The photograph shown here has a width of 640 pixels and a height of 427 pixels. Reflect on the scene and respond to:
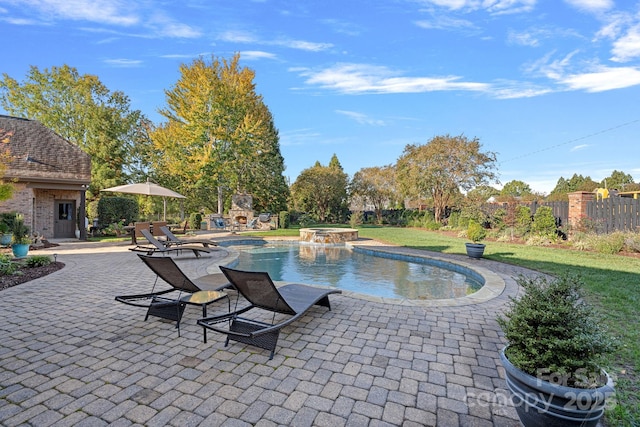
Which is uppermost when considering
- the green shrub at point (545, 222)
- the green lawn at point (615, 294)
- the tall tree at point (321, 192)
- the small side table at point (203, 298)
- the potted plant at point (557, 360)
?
the tall tree at point (321, 192)

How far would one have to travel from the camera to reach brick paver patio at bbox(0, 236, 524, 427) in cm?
211

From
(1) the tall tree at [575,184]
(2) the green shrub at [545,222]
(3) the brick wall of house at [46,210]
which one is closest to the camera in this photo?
(2) the green shrub at [545,222]

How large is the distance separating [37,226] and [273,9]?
14436mm

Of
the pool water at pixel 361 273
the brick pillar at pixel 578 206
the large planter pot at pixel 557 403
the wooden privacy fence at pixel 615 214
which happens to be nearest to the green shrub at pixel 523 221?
the brick pillar at pixel 578 206

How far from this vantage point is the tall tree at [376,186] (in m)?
30.5

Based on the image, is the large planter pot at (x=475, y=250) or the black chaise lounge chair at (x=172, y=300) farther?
the large planter pot at (x=475, y=250)

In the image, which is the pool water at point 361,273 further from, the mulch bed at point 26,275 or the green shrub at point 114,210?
the green shrub at point 114,210

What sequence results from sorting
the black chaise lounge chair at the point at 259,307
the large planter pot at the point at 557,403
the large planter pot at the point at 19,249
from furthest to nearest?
the large planter pot at the point at 19,249, the black chaise lounge chair at the point at 259,307, the large planter pot at the point at 557,403

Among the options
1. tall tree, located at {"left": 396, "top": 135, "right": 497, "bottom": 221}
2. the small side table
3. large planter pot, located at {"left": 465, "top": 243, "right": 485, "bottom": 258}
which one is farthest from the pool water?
tall tree, located at {"left": 396, "top": 135, "right": 497, "bottom": 221}

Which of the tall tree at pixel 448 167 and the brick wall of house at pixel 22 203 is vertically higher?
the tall tree at pixel 448 167

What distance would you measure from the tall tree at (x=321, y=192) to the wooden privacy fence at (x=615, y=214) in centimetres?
2105

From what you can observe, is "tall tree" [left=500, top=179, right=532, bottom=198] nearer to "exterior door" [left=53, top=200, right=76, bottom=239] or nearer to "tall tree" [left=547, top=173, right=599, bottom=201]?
"tall tree" [left=547, top=173, right=599, bottom=201]

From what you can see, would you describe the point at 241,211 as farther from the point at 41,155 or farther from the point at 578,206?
the point at 578,206

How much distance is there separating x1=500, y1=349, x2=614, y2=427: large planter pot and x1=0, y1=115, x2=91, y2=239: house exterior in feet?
56.0
